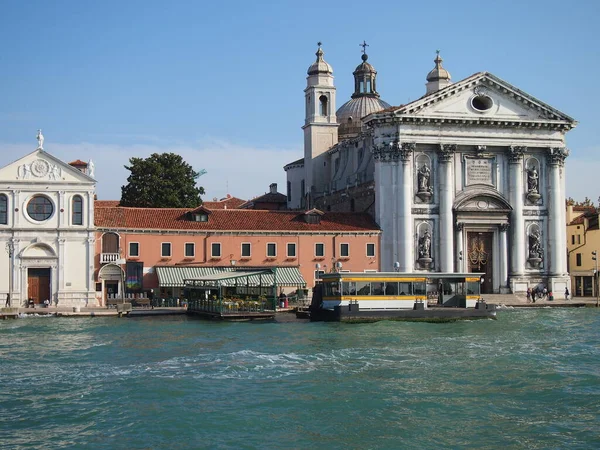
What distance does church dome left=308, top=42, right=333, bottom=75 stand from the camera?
66.0 meters

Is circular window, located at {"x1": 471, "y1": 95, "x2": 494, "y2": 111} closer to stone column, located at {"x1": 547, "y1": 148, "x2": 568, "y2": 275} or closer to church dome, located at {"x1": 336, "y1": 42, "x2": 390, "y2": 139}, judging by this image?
stone column, located at {"x1": 547, "y1": 148, "x2": 568, "y2": 275}

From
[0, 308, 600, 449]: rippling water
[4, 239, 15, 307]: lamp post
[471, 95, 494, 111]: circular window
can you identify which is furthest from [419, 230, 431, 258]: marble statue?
[4, 239, 15, 307]: lamp post

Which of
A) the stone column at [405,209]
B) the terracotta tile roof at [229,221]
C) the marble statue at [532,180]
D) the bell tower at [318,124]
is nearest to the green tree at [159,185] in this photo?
the bell tower at [318,124]

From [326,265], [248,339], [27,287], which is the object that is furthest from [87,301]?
[248,339]

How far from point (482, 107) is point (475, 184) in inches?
178

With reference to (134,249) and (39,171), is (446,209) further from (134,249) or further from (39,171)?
(39,171)

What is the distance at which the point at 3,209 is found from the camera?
4862 cm

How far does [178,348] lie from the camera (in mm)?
31094

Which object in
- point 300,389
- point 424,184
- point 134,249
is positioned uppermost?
point 424,184

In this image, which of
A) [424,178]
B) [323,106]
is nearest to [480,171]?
[424,178]

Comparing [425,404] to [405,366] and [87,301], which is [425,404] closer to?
[405,366]

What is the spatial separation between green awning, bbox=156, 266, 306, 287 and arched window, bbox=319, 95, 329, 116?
17.1m

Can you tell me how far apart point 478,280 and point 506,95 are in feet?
51.9

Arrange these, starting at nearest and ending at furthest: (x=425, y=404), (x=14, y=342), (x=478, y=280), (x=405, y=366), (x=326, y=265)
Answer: (x=425, y=404) → (x=405, y=366) → (x=14, y=342) → (x=478, y=280) → (x=326, y=265)
